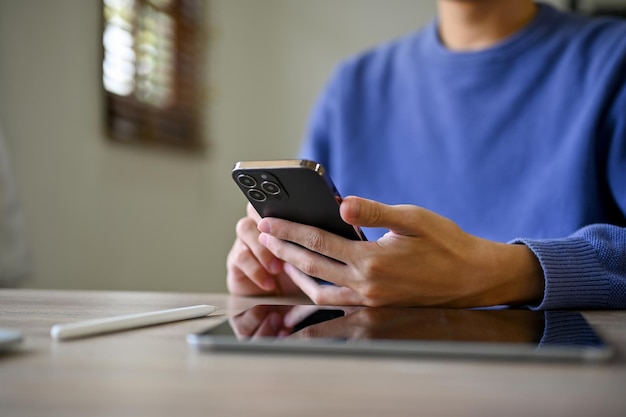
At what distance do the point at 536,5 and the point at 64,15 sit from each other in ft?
4.45

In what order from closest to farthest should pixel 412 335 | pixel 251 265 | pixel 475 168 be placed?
pixel 412 335 < pixel 251 265 < pixel 475 168

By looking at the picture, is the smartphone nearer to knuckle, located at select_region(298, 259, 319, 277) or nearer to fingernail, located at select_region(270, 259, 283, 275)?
knuckle, located at select_region(298, 259, 319, 277)

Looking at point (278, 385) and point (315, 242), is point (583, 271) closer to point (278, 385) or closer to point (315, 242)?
point (315, 242)

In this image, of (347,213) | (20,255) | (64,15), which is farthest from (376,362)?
(64,15)

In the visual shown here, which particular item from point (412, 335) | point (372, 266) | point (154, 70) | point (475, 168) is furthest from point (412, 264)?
point (154, 70)

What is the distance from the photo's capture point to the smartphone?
58cm

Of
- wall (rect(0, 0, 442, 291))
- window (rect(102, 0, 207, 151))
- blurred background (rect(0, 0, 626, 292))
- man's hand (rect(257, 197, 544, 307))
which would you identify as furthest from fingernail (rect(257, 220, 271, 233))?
window (rect(102, 0, 207, 151))

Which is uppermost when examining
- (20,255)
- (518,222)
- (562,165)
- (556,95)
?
(556,95)

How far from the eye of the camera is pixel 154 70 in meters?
2.39

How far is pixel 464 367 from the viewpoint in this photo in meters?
0.34

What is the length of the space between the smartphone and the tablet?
114mm

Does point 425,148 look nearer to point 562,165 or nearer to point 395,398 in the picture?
point 562,165

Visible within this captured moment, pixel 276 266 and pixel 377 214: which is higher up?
pixel 377 214

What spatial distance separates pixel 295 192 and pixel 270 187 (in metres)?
0.03
